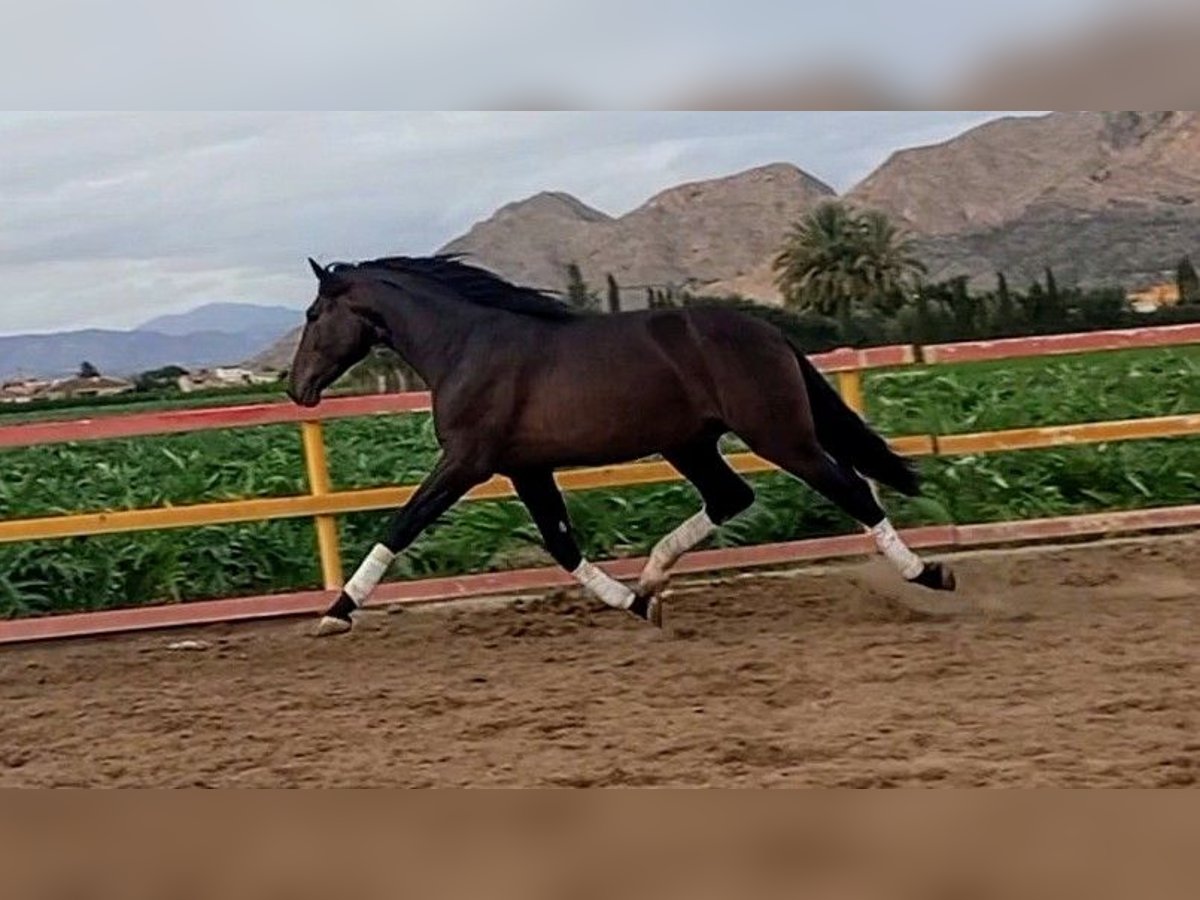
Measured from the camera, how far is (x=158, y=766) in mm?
3244

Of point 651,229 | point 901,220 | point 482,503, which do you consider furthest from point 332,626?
point 901,220

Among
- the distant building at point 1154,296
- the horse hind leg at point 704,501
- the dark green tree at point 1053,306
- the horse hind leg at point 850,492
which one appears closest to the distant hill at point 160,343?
the horse hind leg at point 704,501

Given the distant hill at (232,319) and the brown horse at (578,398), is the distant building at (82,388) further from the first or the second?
the brown horse at (578,398)

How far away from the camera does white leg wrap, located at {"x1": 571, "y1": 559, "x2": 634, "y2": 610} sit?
12.8 ft

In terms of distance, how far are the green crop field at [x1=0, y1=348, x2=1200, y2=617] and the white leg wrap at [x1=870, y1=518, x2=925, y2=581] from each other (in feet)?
1.21

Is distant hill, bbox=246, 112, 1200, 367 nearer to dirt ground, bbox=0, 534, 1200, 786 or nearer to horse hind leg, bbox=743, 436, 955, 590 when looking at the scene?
horse hind leg, bbox=743, 436, 955, 590

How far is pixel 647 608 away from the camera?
12.9 feet

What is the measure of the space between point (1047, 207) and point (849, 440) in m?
0.96

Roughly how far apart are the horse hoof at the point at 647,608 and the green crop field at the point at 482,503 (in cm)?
35

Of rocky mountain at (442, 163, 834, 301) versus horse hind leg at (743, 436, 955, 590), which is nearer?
horse hind leg at (743, 436, 955, 590)

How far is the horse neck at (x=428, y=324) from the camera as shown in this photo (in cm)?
393

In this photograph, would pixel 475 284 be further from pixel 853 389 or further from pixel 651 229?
pixel 853 389

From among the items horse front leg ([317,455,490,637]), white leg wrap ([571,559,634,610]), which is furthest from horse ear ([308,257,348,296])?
white leg wrap ([571,559,634,610])

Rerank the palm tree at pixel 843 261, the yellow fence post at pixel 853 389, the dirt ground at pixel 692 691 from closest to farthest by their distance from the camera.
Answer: the dirt ground at pixel 692 691 → the palm tree at pixel 843 261 → the yellow fence post at pixel 853 389
